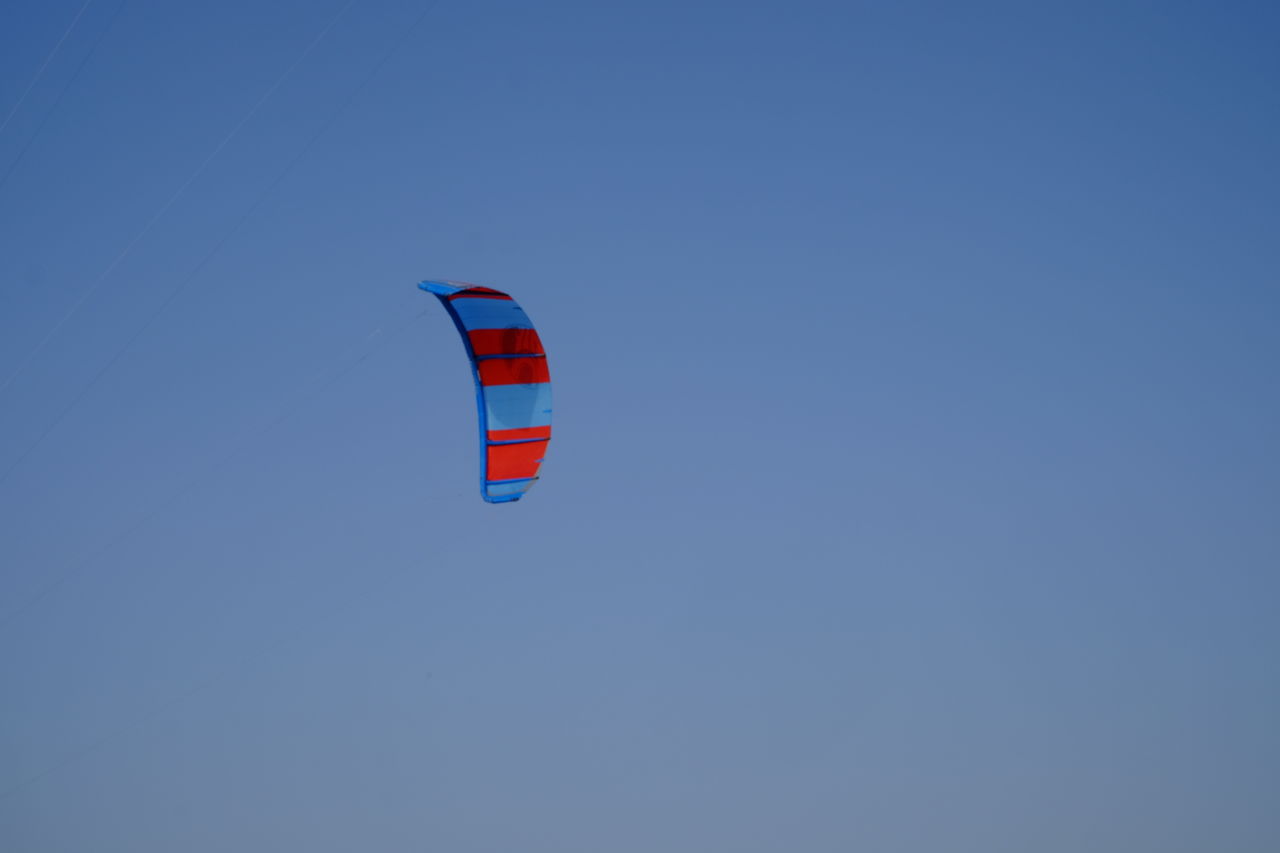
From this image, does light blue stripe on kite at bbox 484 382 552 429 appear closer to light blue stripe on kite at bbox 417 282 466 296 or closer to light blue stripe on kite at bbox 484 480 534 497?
light blue stripe on kite at bbox 484 480 534 497

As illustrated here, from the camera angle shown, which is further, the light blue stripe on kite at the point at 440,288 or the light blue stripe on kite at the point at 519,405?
the light blue stripe on kite at the point at 519,405

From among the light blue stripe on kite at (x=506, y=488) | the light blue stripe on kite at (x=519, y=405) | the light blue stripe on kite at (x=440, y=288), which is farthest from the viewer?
the light blue stripe on kite at (x=506, y=488)

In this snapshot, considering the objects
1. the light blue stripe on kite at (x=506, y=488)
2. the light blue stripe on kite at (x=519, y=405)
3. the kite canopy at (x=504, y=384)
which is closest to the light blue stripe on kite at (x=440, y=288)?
the kite canopy at (x=504, y=384)

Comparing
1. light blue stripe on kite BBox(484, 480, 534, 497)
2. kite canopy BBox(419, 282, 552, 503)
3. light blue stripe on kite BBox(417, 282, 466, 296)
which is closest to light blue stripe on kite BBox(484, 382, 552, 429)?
kite canopy BBox(419, 282, 552, 503)

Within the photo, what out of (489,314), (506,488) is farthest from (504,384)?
(506,488)

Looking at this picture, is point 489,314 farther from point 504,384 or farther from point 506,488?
point 506,488

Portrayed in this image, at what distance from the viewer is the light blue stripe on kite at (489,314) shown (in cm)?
2131

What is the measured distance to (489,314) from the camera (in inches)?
853

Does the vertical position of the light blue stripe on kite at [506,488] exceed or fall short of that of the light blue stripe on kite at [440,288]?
it falls short

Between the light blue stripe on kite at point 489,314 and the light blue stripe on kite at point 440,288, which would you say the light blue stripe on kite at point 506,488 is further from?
the light blue stripe on kite at point 440,288

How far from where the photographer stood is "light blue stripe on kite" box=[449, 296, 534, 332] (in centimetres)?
2131

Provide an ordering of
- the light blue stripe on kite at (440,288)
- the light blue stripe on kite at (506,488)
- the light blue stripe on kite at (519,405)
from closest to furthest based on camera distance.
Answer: the light blue stripe on kite at (440,288) → the light blue stripe on kite at (519,405) → the light blue stripe on kite at (506,488)

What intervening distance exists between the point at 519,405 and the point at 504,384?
403 millimetres

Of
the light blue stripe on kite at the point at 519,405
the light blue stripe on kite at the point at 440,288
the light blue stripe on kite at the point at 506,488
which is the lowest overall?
the light blue stripe on kite at the point at 506,488
